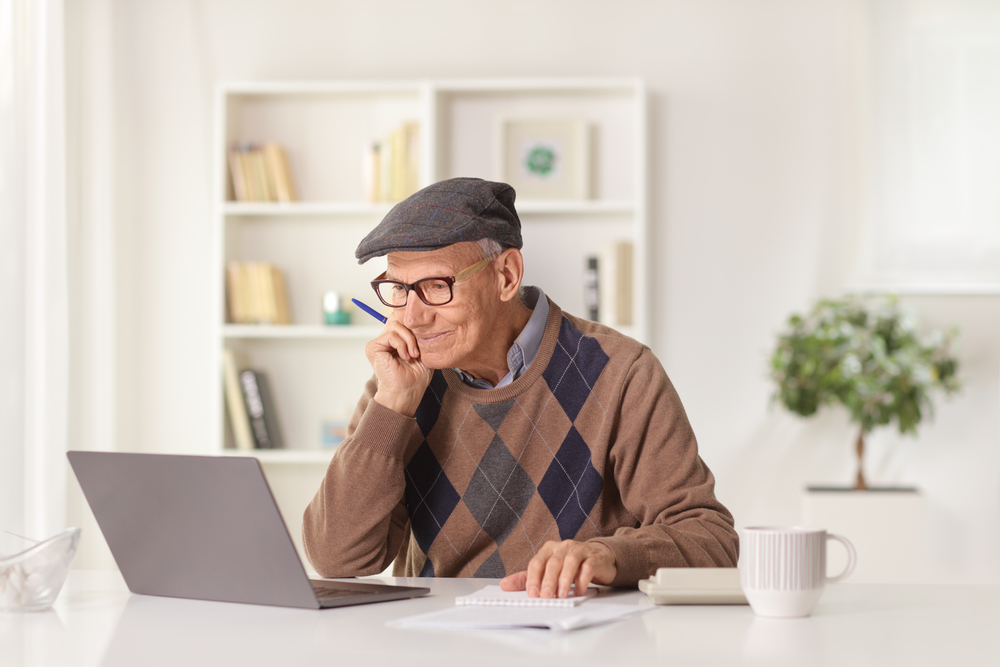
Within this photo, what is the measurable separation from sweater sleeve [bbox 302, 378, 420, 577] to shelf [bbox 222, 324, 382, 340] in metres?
2.02

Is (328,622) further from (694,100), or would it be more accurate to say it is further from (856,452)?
(694,100)

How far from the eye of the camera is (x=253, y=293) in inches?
138

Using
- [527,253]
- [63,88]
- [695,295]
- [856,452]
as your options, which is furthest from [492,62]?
[856,452]

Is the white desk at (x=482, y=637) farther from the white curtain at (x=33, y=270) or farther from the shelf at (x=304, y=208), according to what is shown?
the shelf at (x=304, y=208)

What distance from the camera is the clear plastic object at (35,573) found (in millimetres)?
1054

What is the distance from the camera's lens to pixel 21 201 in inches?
116

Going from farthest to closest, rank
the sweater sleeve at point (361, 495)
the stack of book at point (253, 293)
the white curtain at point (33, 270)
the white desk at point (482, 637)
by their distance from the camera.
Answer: the stack of book at point (253, 293), the white curtain at point (33, 270), the sweater sleeve at point (361, 495), the white desk at point (482, 637)

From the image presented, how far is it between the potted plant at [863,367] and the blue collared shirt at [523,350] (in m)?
1.84

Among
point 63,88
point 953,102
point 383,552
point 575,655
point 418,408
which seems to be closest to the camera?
point 575,655

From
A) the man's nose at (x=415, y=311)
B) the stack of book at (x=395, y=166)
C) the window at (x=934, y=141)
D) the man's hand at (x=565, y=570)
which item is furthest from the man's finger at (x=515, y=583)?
the window at (x=934, y=141)

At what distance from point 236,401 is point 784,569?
2784mm

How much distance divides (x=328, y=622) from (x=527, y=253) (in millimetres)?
2641

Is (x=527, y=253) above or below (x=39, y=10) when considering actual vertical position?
below

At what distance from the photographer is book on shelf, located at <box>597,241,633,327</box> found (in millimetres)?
3318
